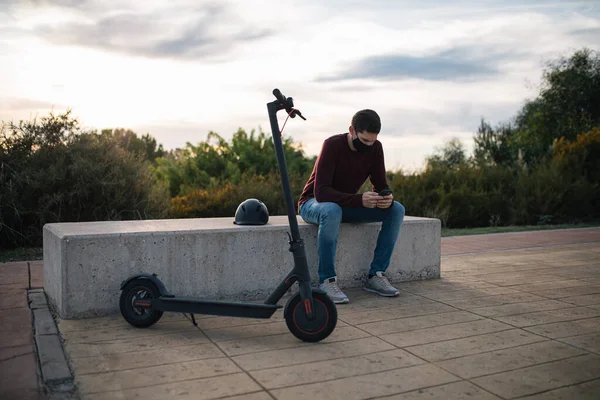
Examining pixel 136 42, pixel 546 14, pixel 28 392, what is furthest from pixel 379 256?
pixel 546 14

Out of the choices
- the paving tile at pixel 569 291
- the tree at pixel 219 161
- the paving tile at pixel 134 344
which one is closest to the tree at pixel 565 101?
the tree at pixel 219 161

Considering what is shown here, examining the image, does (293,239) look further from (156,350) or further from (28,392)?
(28,392)

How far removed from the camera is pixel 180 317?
151 inches

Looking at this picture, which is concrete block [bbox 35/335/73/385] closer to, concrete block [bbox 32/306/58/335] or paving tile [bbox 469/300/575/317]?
concrete block [bbox 32/306/58/335]

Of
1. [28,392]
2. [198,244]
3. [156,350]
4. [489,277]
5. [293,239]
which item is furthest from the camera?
[489,277]

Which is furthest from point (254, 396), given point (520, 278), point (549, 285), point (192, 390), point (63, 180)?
point (63, 180)

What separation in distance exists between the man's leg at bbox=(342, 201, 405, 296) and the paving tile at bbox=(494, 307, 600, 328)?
1048mm

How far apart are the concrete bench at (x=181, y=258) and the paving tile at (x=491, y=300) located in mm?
834

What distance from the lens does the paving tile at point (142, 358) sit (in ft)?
9.36

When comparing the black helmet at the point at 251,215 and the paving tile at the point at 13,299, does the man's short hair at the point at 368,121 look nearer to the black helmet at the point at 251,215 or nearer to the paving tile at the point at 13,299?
the black helmet at the point at 251,215

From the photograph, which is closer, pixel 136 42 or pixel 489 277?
pixel 489 277

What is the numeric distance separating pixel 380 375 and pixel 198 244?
1.80 meters

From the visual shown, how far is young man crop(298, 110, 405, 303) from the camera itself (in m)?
4.26

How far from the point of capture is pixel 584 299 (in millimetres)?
4363
